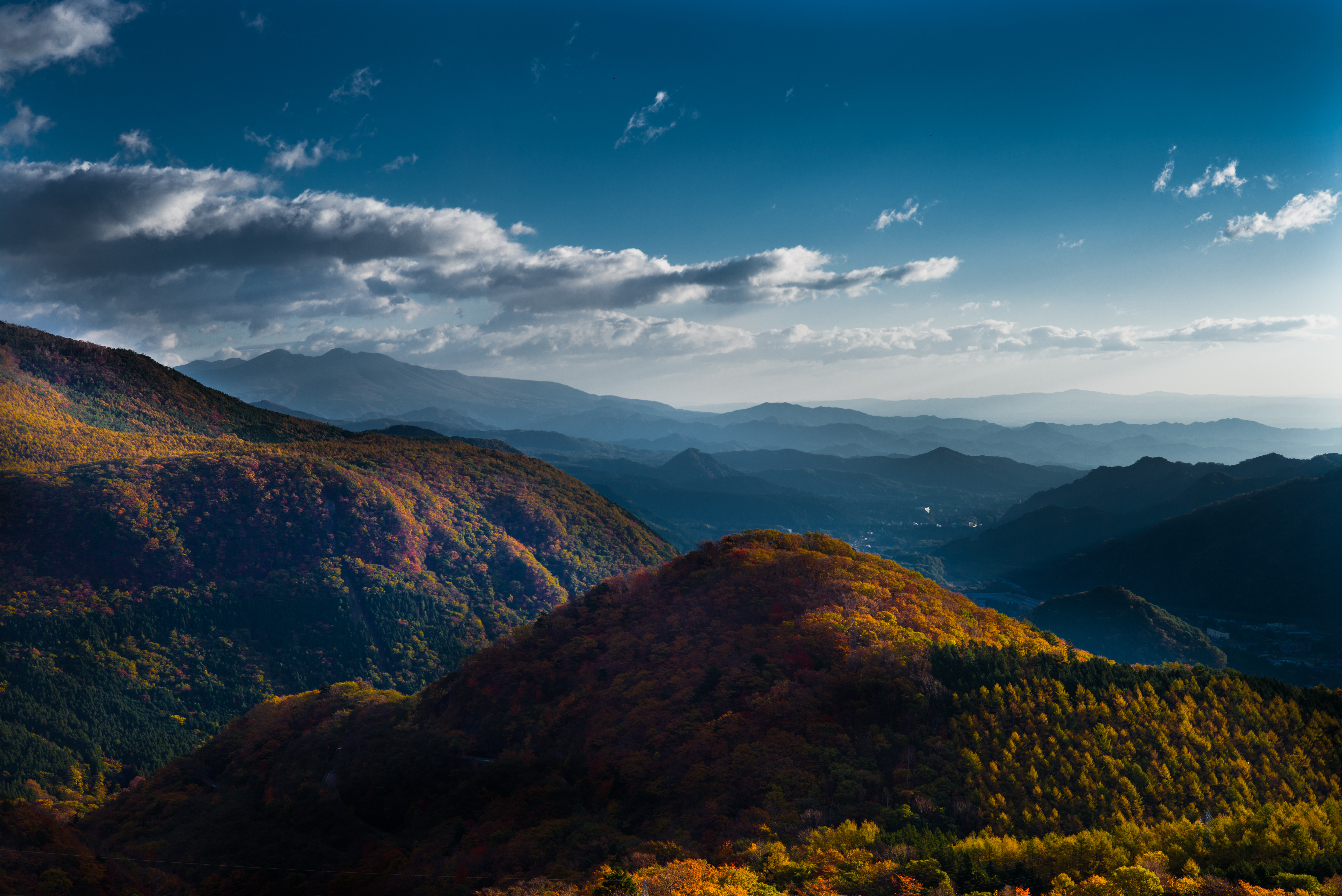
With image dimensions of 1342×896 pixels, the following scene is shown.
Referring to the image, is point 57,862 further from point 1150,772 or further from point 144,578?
point 144,578

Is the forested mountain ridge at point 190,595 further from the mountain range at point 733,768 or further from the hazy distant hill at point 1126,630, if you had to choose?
the hazy distant hill at point 1126,630

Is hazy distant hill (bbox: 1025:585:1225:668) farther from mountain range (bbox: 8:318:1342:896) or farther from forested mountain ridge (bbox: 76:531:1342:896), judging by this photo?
forested mountain ridge (bbox: 76:531:1342:896)

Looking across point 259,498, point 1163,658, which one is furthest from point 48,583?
point 1163,658

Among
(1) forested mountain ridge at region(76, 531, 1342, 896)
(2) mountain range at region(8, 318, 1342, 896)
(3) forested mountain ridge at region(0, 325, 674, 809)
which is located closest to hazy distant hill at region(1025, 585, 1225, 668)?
(2) mountain range at region(8, 318, 1342, 896)

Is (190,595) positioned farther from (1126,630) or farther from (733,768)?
(1126,630)

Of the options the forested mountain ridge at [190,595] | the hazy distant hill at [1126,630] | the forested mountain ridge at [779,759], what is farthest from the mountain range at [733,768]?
the hazy distant hill at [1126,630]
